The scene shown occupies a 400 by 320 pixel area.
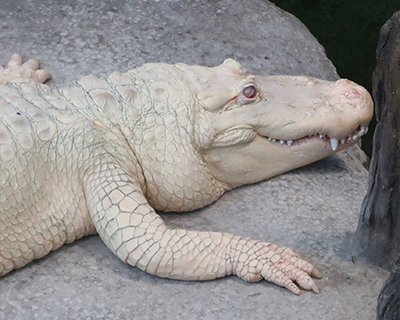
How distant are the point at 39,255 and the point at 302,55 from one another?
2.87 m

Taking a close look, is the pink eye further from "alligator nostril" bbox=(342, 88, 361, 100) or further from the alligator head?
"alligator nostril" bbox=(342, 88, 361, 100)

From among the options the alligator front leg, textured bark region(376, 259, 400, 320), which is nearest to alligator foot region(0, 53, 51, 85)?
the alligator front leg

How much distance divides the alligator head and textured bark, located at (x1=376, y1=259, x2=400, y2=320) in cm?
129

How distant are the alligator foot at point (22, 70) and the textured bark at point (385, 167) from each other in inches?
93.8

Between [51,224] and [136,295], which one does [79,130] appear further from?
[136,295]

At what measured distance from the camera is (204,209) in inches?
136

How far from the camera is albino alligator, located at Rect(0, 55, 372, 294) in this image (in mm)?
2869

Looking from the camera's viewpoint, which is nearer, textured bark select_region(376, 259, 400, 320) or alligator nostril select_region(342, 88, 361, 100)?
textured bark select_region(376, 259, 400, 320)

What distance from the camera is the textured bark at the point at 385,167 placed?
2.53 meters

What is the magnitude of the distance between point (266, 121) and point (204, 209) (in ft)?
1.98

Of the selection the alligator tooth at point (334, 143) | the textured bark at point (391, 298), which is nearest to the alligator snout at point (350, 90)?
the alligator tooth at point (334, 143)

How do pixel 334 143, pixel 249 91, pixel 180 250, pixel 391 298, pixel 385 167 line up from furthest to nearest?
pixel 334 143 → pixel 249 91 → pixel 180 250 → pixel 385 167 → pixel 391 298

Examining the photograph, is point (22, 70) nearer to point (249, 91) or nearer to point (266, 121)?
point (249, 91)

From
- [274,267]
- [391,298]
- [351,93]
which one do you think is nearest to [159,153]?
[274,267]
